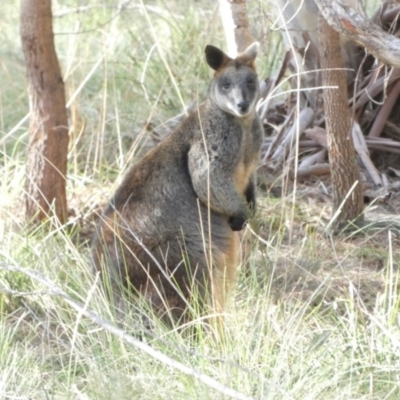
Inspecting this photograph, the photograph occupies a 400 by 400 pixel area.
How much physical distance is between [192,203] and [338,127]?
3.95ft

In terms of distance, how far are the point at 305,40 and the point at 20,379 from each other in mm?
3832

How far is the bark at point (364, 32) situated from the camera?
3.40m

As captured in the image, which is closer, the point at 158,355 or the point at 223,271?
the point at 158,355

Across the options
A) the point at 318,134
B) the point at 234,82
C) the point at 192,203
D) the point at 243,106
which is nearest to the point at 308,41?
the point at 318,134

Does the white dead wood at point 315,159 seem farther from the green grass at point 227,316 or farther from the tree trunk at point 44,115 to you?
the tree trunk at point 44,115

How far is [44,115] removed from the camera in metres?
6.24

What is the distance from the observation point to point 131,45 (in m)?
9.66

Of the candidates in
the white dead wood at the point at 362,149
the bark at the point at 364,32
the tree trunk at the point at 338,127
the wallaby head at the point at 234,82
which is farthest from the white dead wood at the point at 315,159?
the bark at the point at 364,32

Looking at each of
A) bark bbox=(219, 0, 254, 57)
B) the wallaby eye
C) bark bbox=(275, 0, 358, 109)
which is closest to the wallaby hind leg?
the wallaby eye

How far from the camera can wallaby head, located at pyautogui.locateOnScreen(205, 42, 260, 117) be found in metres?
4.99

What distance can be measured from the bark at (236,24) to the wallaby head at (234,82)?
756 millimetres

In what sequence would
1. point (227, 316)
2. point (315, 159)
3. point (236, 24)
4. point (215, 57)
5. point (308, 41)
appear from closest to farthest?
point (227, 316) < point (215, 57) < point (236, 24) < point (308, 41) < point (315, 159)

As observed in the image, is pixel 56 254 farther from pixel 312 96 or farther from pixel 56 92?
pixel 312 96

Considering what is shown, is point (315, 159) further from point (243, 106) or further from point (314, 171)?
point (243, 106)
